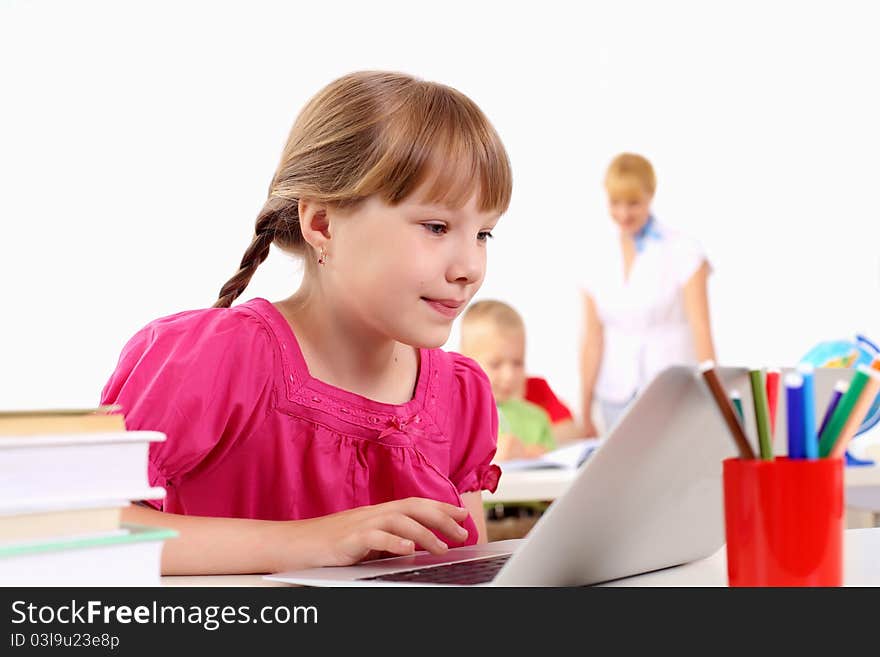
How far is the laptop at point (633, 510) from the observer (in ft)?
2.07

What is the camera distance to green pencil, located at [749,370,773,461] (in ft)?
2.06

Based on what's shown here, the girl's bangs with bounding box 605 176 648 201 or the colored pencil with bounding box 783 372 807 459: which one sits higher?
the girl's bangs with bounding box 605 176 648 201

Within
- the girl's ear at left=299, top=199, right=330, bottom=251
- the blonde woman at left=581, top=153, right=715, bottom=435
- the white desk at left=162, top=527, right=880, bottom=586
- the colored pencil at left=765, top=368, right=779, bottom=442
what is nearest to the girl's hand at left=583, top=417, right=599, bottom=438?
the blonde woman at left=581, top=153, right=715, bottom=435

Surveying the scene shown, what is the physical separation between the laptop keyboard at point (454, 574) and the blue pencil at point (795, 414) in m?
0.21

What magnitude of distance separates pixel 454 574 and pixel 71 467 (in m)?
0.31

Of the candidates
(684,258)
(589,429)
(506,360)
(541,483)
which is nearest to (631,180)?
(684,258)

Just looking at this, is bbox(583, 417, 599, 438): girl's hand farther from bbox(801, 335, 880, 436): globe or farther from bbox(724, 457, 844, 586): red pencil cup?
bbox(724, 457, 844, 586): red pencil cup

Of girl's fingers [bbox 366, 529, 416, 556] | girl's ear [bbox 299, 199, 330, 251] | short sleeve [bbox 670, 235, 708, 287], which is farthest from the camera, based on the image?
short sleeve [bbox 670, 235, 708, 287]

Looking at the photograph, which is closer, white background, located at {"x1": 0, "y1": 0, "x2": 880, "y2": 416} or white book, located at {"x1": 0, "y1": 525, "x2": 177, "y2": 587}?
white book, located at {"x1": 0, "y1": 525, "x2": 177, "y2": 587}

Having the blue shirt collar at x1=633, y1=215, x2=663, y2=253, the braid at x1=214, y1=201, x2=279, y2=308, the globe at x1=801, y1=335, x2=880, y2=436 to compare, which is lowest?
the globe at x1=801, y1=335, x2=880, y2=436

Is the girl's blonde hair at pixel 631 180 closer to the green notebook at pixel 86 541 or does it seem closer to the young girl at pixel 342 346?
the young girl at pixel 342 346

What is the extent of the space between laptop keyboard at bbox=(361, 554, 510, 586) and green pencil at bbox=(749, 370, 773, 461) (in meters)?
0.20

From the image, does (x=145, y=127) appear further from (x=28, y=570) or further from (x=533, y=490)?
(x=28, y=570)
